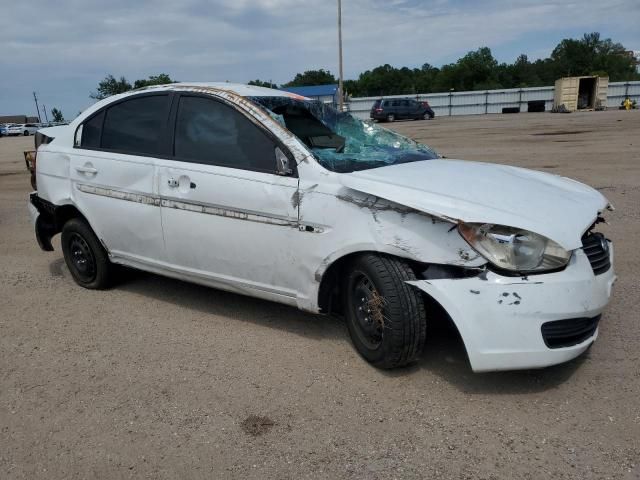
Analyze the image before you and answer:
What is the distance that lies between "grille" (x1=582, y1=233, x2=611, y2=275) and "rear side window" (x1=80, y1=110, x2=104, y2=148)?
142 inches

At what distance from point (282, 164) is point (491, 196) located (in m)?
1.22

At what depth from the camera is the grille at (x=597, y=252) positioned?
2.98 metres

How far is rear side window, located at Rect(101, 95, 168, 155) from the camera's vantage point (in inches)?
161

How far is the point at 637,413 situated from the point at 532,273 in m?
0.85

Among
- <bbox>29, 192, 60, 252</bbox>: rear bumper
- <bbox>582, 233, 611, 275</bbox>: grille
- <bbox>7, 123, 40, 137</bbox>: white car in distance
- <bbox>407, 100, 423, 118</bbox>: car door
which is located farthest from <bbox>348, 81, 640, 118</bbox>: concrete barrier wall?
<bbox>582, 233, 611, 275</bbox>: grille

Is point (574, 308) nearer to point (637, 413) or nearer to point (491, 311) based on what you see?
point (491, 311)

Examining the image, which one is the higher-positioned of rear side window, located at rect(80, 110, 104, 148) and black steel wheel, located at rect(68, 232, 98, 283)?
rear side window, located at rect(80, 110, 104, 148)

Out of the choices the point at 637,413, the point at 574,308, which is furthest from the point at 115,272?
the point at 637,413

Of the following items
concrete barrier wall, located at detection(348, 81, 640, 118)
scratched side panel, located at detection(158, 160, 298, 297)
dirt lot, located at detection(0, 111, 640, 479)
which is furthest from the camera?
concrete barrier wall, located at detection(348, 81, 640, 118)

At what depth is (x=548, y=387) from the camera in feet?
9.86

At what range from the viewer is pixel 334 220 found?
317 cm

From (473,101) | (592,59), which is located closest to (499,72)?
(592,59)

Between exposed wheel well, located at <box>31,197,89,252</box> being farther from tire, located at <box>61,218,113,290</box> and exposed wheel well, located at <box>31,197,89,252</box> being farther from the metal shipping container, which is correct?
the metal shipping container

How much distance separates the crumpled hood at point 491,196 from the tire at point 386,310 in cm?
38
